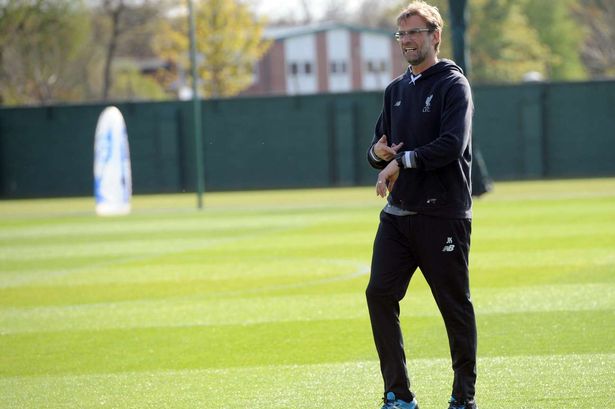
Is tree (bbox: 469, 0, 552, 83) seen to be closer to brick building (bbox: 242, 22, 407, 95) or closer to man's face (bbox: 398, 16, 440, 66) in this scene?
brick building (bbox: 242, 22, 407, 95)

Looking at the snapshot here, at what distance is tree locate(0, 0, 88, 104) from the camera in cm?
5325

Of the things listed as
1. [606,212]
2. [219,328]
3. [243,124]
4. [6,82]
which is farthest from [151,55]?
[219,328]

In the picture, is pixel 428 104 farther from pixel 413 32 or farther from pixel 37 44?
pixel 37 44

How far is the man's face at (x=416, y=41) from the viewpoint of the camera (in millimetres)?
6457

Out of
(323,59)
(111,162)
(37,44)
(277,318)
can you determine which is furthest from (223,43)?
(277,318)

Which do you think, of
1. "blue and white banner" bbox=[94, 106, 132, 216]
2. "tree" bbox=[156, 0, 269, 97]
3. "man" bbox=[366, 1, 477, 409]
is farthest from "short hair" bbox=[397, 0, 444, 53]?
"tree" bbox=[156, 0, 269, 97]

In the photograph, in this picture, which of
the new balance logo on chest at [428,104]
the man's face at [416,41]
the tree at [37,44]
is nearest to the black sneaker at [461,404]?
the new balance logo on chest at [428,104]

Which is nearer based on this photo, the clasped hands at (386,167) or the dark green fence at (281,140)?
the clasped hands at (386,167)

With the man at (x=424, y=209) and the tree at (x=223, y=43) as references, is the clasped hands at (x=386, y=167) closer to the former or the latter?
the man at (x=424, y=209)

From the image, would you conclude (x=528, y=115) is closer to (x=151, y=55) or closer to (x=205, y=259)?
(x=205, y=259)

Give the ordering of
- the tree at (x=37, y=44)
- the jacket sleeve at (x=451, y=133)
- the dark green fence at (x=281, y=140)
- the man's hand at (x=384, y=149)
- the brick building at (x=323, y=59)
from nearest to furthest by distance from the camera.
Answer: the jacket sleeve at (x=451, y=133)
the man's hand at (x=384, y=149)
the dark green fence at (x=281, y=140)
the tree at (x=37, y=44)
the brick building at (x=323, y=59)

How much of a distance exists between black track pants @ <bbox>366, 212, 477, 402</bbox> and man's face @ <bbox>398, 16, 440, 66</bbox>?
847 mm

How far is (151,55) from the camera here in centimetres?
10338

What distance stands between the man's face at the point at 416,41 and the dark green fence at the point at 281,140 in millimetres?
30152
